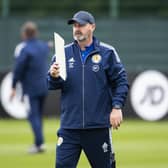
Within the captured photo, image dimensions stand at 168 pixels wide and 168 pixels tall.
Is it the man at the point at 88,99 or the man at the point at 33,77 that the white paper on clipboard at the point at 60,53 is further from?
the man at the point at 33,77

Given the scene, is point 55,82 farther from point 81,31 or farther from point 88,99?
point 81,31

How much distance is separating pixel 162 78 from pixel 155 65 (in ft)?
7.85

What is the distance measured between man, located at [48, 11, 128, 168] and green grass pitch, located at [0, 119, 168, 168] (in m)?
4.06

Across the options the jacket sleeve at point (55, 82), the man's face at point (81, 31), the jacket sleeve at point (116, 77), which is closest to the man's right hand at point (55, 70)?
the jacket sleeve at point (55, 82)

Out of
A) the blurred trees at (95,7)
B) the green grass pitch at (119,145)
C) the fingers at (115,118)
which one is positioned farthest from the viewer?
the blurred trees at (95,7)

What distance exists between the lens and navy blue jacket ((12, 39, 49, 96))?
16328mm

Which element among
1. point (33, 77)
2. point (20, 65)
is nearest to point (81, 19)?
point (20, 65)

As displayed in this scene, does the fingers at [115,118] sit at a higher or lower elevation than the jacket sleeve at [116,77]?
lower

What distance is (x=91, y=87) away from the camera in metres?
10.0

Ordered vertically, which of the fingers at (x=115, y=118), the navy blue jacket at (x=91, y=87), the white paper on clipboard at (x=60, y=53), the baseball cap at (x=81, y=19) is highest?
the baseball cap at (x=81, y=19)

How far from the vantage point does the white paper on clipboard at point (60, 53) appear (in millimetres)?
9758

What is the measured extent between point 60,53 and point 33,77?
22.2ft

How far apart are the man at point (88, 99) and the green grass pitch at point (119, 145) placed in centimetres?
406

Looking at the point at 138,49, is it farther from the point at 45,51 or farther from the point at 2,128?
the point at 45,51
